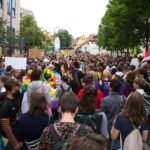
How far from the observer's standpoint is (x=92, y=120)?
418cm

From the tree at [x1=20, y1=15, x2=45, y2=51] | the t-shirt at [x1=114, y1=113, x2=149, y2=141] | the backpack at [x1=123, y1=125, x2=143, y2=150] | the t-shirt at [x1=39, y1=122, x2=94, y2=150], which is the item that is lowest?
the backpack at [x1=123, y1=125, x2=143, y2=150]

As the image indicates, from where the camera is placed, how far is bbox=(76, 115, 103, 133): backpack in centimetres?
413

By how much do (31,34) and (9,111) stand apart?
5027cm

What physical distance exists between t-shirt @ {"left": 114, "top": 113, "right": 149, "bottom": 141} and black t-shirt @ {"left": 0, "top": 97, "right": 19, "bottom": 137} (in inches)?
63.2

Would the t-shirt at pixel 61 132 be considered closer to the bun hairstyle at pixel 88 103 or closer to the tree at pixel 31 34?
the bun hairstyle at pixel 88 103

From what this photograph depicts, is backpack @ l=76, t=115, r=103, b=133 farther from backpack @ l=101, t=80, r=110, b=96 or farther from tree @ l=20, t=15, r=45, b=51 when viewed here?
tree @ l=20, t=15, r=45, b=51

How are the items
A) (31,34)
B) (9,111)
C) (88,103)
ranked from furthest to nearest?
1. (31,34)
2. (9,111)
3. (88,103)


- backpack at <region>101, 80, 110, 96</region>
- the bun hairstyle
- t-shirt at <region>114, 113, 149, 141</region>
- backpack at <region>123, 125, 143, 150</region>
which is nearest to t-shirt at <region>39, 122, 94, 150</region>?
backpack at <region>123, 125, 143, 150</region>

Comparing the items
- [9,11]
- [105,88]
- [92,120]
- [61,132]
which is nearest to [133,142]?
[92,120]

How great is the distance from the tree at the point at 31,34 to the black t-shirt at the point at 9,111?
40.8m

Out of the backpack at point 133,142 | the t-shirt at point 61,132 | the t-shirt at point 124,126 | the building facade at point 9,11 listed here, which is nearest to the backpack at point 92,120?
the t-shirt at point 124,126

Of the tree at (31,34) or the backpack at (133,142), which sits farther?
the tree at (31,34)

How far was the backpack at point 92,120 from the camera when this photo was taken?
4.13 m

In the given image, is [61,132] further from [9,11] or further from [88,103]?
[9,11]
